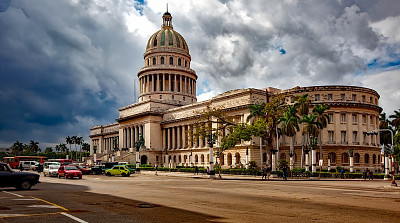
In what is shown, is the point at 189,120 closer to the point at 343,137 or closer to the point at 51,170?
the point at 343,137

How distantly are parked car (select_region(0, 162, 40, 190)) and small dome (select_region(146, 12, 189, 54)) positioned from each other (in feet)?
307

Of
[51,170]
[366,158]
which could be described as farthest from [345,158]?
[51,170]

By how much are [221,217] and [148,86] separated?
342 ft

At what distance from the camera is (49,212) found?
44.9 ft

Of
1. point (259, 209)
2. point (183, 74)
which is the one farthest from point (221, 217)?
point (183, 74)

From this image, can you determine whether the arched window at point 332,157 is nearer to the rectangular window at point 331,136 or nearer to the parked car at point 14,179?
the rectangular window at point 331,136

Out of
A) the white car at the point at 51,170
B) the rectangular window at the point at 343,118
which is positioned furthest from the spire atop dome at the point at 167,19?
the white car at the point at 51,170

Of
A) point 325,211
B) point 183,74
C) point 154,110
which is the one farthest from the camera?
point 183,74

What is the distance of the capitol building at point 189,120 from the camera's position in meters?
71.7

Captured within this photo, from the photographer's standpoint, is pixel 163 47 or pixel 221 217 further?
pixel 163 47

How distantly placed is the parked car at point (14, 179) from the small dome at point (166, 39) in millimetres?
93593

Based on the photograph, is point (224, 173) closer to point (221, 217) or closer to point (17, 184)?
point (17, 184)

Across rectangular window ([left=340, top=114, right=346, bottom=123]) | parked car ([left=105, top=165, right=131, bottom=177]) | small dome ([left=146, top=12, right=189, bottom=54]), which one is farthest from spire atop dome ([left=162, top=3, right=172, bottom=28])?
parked car ([left=105, top=165, right=131, bottom=177])

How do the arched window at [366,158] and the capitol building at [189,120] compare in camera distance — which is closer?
the capitol building at [189,120]
